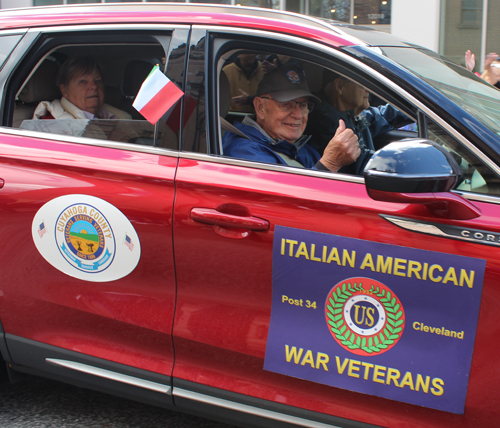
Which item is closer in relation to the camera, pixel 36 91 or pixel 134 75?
pixel 36 91

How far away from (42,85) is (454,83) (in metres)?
1.79

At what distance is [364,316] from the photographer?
1.60 m

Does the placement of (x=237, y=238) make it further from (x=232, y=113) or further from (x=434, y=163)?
(x=232, y=113)

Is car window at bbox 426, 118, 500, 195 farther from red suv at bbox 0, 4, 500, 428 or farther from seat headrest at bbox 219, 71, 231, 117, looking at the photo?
seat headrest at bbox 219, 71, 231, 117

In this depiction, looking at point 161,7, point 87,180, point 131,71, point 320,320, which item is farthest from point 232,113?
point 320,320

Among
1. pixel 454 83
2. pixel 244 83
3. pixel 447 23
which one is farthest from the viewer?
pixel 447 23

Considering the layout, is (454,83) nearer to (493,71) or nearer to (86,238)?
(86,238)

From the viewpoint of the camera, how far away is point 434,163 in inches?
56.9

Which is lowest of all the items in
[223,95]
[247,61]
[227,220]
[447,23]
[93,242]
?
[93,242]

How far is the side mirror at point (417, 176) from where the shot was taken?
1.44 meters

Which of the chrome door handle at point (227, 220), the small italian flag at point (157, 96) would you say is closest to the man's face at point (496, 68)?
the small italian flag at point (157, 96)

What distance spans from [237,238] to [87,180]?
23.5 inches

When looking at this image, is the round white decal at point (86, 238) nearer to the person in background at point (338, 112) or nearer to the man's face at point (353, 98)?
the person in background at point (338, 112)

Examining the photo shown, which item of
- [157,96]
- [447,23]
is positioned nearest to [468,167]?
[157,96]
